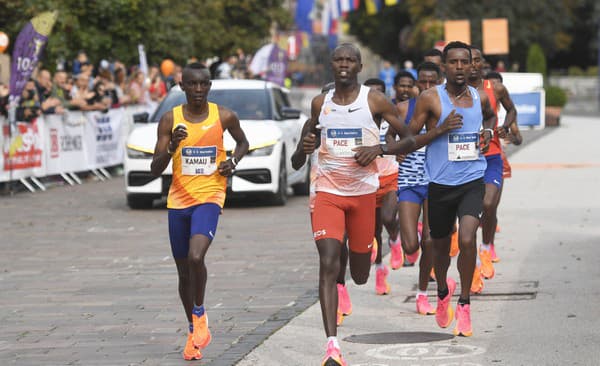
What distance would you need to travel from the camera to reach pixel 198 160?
26.6 feet

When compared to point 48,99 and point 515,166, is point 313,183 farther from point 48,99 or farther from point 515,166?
point 515,166

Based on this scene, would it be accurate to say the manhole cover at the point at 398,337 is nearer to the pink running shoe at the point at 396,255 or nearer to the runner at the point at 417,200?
the runner at the point at 417,200

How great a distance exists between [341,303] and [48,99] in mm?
12513

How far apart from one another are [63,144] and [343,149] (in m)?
14.2

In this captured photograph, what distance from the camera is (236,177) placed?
17.5 m

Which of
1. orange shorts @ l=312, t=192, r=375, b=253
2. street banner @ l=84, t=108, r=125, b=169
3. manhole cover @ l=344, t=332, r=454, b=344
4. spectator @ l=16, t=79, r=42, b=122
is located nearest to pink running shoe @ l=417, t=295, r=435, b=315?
manhole cover @ l=344, t=332, r=454, b=344

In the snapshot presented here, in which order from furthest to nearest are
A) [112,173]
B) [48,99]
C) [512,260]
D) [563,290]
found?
[112,173], [48,99], [512,260], [563,290]

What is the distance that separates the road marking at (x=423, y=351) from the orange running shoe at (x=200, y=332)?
891 millimetres

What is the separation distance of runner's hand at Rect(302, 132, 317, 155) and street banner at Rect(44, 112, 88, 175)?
13.5 m

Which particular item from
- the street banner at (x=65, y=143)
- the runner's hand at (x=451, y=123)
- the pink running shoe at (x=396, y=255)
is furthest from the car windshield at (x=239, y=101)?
the runner's hand at (x=451, y=123)

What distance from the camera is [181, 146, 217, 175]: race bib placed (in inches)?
318

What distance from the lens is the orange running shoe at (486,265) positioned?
439 inches

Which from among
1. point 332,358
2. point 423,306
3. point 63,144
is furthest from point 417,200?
point 63,144

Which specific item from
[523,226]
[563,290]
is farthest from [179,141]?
[523,226]
